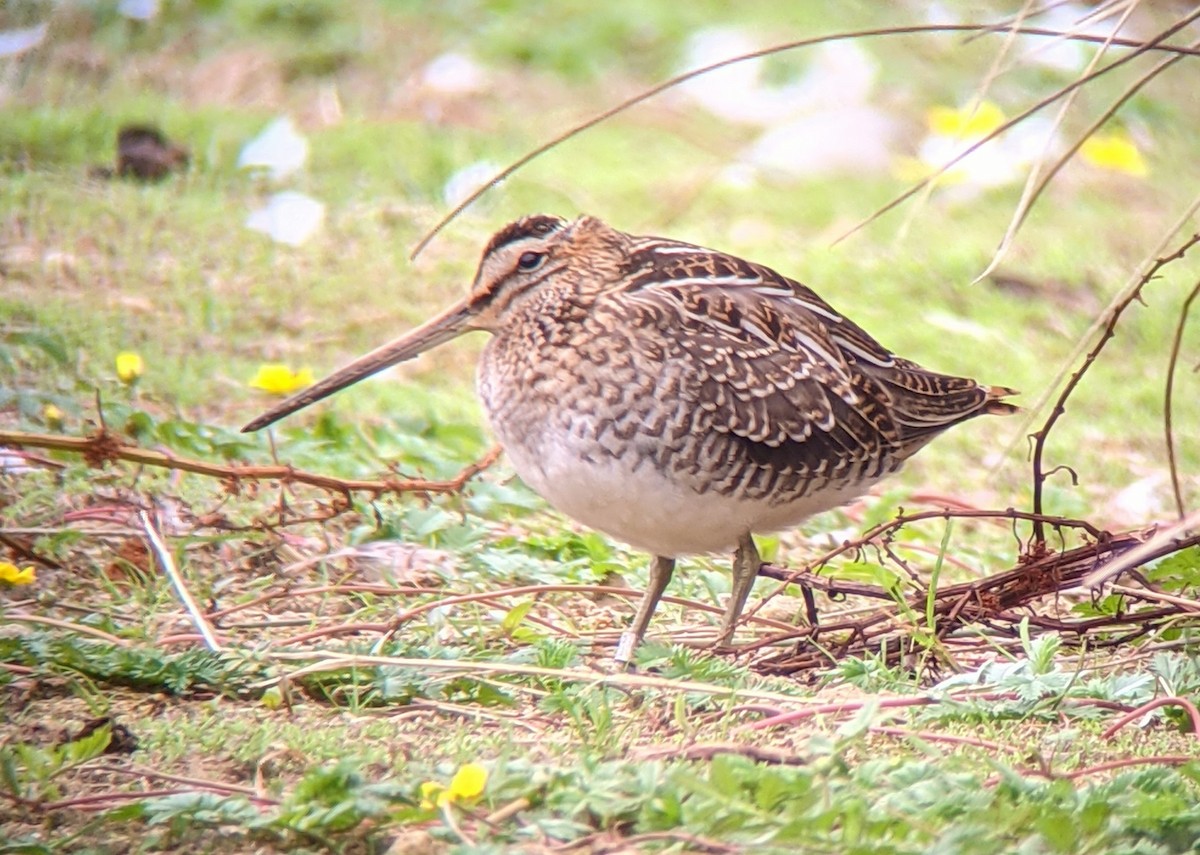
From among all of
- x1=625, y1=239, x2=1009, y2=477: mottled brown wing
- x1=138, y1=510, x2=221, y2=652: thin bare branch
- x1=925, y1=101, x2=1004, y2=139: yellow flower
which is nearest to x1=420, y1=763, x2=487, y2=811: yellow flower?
x1=138, y1=510, x2=221, y2=652: thin bare branch

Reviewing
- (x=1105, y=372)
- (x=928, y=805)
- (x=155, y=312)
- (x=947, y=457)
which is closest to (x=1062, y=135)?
(x=1105, y=372)

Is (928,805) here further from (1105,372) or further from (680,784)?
(1105,372)

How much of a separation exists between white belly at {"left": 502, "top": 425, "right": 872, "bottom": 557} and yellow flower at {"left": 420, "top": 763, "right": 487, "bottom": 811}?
99cm

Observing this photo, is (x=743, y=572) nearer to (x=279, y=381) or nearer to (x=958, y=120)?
(x=279, y=381)

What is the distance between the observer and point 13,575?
11.6ft

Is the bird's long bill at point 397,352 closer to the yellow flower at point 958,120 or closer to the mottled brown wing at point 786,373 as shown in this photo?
the mottled brown wing at point 786,373

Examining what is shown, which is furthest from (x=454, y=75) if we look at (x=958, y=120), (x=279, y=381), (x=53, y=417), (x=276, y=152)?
(x=53, y=417)

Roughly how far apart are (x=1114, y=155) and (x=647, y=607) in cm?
508

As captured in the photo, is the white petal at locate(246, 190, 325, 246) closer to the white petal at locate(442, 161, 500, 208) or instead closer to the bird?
the white petal at locate(442, 161, 500, 208)

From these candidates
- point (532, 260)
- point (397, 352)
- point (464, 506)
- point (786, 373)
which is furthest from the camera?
point (464, 506)

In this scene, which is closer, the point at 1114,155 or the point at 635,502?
the point at 635,502

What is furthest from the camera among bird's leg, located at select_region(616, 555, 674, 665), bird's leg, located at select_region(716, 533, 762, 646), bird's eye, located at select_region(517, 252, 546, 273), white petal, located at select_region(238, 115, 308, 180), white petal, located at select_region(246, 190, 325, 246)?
white petal, located at select_region(238, 115, 308, 180)

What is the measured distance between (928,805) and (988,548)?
230 cm

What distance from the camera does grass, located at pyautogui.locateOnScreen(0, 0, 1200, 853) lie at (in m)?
2.57
